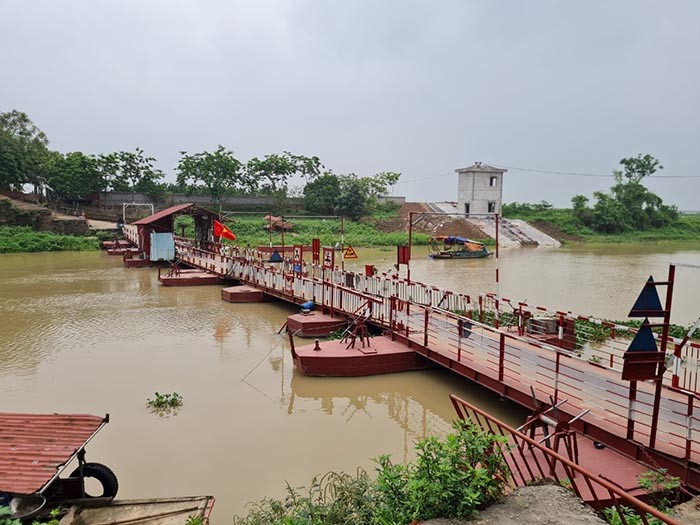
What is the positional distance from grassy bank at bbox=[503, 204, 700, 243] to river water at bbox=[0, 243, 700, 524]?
43116 millimetres

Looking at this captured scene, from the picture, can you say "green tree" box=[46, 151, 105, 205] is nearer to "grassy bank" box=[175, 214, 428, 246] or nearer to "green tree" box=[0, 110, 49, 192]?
"green tree" box=[0, 110, 49, 192]

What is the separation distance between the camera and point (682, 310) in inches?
674

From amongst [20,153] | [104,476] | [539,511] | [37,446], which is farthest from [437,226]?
[539,511]

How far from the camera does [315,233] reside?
50.9 metres

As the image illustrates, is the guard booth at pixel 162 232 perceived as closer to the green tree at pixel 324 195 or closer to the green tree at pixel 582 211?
the green tree at pixel 324 195

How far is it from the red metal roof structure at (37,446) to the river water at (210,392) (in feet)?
5.14

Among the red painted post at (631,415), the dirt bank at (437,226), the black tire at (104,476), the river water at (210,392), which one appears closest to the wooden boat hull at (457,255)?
the dirt bank at (437,226)

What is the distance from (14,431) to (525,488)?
5.23 metres

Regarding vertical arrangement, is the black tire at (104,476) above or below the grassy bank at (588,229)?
below

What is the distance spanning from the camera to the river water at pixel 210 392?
Answer: 23.6ft

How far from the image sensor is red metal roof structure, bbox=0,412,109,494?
15.4 feet

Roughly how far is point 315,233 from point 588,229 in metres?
34.6

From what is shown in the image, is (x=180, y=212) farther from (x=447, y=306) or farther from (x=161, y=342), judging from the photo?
(x=447, y=306)

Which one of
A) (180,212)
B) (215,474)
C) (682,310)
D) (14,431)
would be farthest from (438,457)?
(180,212)
